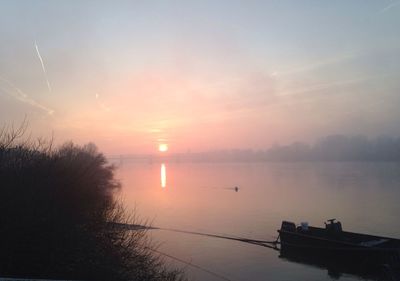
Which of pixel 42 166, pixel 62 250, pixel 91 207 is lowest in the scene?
pixel 62 250

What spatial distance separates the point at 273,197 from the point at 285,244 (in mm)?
51228

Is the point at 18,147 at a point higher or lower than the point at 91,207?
higher

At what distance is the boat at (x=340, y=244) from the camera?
34.0m

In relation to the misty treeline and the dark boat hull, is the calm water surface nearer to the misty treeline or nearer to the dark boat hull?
the dark boat hull

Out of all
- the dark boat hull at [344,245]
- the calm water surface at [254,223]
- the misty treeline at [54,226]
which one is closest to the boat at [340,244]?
the dark boat hull at [344,245]

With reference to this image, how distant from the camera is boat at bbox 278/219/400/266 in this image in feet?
111

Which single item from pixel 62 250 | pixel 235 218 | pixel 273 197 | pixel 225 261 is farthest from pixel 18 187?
pixel 273 197

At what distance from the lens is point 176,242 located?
42969 mm

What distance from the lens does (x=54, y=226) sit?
12.3 metres

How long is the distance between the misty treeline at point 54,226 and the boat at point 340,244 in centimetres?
2359

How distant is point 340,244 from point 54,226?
30.7 m

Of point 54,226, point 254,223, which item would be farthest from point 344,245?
point 54,226

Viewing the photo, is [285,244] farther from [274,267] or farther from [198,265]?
[198,265]

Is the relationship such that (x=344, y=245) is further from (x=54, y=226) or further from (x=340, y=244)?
(x=54, y=226)
